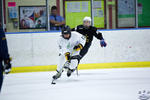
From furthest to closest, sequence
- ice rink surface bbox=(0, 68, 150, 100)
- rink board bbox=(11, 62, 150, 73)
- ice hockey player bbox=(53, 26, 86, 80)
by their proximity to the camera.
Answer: rink board bbox=(11, 62, 150, 73)
ice hockey player bbox=(53, 26, 86, 80)
ice rink surface bbox=(0, 68, 150, 100)

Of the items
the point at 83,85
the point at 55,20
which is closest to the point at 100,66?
the point at 55,20

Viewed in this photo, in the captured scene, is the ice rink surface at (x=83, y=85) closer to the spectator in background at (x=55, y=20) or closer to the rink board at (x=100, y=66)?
the rink board at (x=100, y=66)

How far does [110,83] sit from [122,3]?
317cm

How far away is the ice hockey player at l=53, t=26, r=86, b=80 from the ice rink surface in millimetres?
283

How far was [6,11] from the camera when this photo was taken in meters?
8.50

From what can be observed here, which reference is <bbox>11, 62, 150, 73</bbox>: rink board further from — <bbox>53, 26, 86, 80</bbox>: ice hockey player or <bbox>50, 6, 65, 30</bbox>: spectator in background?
<bbox>53, 26, 86, 80</bbox>: ice hockey player

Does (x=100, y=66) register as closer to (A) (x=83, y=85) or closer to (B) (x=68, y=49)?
(B) (x=68, y=49)

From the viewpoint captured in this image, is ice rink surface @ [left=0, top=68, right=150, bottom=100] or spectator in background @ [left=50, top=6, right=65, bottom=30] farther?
spectator in background @ [left=50, top=6, right=65, bottom=30]

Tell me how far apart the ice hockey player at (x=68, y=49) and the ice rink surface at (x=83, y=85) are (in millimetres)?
283

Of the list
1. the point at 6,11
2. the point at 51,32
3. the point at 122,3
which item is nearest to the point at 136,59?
the point at 122,3

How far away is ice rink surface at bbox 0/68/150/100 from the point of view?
5.30m

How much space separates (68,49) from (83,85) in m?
0.81

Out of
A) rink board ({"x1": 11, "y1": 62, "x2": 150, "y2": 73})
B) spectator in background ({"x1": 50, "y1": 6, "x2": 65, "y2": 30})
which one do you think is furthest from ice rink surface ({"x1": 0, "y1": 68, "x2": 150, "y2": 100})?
spectator in background ({"x1": 50, "y1": 6, "x2": 65, "y2": 30})

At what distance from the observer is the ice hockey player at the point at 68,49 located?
6594 mm
